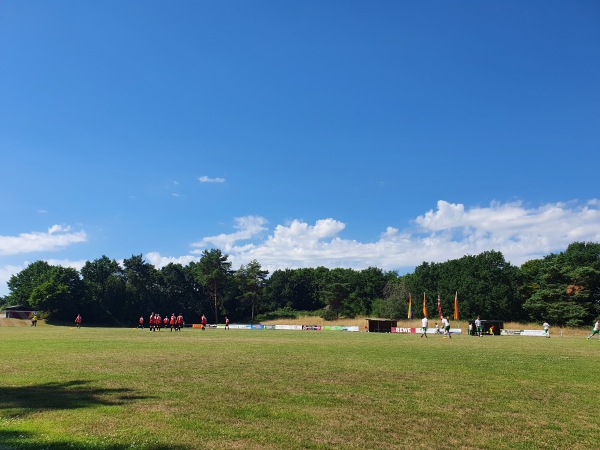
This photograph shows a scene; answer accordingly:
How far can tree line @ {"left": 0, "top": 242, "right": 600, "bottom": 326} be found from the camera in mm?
81375

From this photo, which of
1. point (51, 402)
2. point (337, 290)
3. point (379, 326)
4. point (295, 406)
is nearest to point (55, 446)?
point (51, 402)

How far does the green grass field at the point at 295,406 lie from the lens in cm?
775

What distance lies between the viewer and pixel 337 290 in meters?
114

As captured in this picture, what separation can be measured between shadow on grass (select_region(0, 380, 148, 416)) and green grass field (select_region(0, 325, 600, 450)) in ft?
0.08

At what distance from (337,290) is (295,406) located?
343 ft

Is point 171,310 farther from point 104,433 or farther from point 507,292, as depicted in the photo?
point 104,433

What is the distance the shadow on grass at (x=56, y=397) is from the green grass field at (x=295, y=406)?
0.08ft

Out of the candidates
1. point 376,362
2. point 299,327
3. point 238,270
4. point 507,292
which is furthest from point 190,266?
point 376,362

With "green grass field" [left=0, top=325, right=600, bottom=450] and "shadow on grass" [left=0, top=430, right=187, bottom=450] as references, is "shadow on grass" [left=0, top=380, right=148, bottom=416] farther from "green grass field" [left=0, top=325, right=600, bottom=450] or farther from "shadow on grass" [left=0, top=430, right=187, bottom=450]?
"shadow on grass" [left=0, top=430, right=187, bottom=450]

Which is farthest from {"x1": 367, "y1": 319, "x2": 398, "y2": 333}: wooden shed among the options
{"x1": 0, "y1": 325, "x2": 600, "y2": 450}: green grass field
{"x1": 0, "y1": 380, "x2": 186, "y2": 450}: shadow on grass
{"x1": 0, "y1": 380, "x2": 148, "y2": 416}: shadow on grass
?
{"x1": 0, "y1": 380, "x2": 148, "y2": 416}: shadow on grass

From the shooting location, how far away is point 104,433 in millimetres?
8000

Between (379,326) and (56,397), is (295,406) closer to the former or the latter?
(56,397)

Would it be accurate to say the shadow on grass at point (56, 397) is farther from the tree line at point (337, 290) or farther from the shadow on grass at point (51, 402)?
the tree line at point (337, 290)

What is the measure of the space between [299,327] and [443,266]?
127 feet
